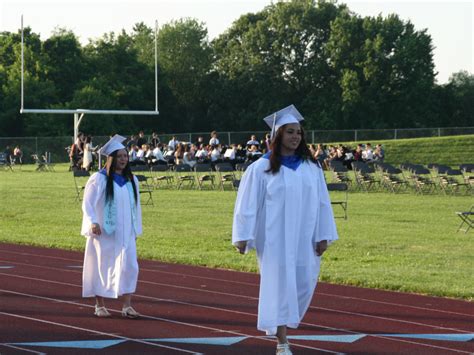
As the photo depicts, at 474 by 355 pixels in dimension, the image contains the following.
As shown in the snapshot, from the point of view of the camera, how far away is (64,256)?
17.5 m

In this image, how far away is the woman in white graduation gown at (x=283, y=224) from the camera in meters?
8.77

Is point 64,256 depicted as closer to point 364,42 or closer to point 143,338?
point 143,338

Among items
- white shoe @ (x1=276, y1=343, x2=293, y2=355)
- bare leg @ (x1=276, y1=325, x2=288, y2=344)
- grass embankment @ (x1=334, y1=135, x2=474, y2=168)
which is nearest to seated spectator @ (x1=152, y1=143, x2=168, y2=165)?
grass embankment @ (x1=334, y1=135, x2=474, y2=168)

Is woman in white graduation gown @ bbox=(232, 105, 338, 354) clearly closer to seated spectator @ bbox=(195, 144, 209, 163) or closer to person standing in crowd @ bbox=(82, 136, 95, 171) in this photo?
seated spectator @ bbox=(195, 144, 209, 163)

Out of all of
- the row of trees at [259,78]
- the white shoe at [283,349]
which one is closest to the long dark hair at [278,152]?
the white shoe at [283,349]

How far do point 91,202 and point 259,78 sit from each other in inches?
3135

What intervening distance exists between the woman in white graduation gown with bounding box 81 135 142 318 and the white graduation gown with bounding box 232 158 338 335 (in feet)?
7.89

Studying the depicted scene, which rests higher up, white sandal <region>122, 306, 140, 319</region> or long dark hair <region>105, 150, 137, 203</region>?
long dark hair <region>105, 150, 137, 203</region>

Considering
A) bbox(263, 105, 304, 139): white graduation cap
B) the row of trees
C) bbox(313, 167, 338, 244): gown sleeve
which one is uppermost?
the row of trees

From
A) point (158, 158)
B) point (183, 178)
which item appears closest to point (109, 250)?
point (183, 178)

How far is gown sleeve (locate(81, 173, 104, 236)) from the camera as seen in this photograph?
36.6 feet

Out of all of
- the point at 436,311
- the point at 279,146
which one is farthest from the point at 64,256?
the point at 279,146

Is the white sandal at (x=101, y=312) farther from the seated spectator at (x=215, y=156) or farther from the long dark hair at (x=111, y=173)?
the seated spectator at (x=215, y=156)

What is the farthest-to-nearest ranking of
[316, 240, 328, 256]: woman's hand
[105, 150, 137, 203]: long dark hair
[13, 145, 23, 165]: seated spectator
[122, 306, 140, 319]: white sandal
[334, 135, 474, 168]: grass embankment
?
[13, 145, 23, 165]: seated spectator < [334, 135, 474, 168]: grass embankment < [105, 150, 137, 203]: long dark hair < [122, 306, 140, 319]: white sandal < [316, 240, 328, 256]: woman's hand
